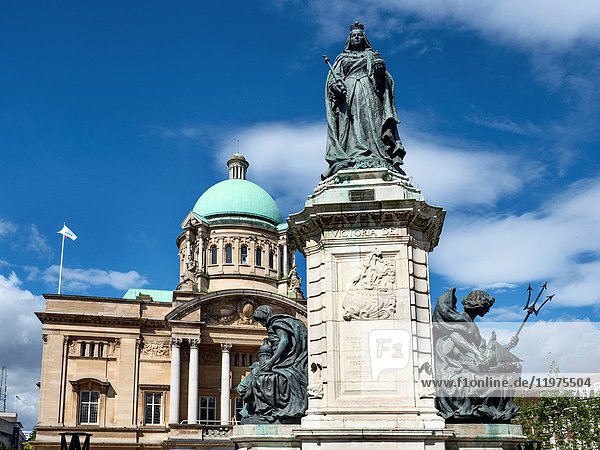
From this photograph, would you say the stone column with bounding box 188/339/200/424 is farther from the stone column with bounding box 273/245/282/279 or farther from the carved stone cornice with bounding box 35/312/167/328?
the stone column with bounding box 273/245/282/279

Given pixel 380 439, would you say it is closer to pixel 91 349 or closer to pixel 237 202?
pixel 91 349

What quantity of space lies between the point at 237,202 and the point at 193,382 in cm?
2138

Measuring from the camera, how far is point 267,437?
11797 mm

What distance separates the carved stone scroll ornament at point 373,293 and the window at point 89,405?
53655 mm

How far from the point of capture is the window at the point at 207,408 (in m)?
61.1

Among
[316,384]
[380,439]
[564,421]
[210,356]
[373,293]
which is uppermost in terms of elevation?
[210,356]

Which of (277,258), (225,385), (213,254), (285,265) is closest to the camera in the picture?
(225,385)

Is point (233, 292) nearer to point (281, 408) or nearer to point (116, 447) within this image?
point (116, 447)

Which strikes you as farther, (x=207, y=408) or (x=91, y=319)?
(x=207, y=408)

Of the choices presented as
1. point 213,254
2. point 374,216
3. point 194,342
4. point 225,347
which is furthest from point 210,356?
point 374,216

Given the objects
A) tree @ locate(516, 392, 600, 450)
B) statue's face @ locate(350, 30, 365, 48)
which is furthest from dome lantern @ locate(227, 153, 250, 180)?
statue's face @ locate(350, 30, 365, 48)

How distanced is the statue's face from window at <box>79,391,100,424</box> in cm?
5306

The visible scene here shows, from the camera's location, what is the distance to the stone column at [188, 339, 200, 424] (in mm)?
58750

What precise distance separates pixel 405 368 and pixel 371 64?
5674 mm
